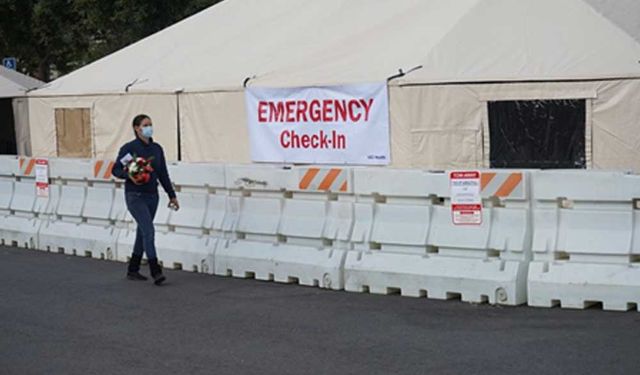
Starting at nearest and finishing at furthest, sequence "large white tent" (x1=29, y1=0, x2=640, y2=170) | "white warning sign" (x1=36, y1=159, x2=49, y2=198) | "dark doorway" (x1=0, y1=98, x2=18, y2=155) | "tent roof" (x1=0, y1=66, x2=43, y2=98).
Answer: "white warning sign" (x1=36, y1=159, x2=49, y2=198), "large white tent" (x1=29, y1=0, x2=640, y2=170), "tent roof" (x1=0, y1=66, x2=43, y2=98), "dark doorway" (x1=0, y1=98, x2=18, y2=155)

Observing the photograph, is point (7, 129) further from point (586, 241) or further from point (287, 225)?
point (586, 241)

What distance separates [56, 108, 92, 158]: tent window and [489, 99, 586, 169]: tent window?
9359 mm

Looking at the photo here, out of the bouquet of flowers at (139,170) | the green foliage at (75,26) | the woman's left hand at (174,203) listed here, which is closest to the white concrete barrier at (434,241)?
the woman's left hand at (174,203)

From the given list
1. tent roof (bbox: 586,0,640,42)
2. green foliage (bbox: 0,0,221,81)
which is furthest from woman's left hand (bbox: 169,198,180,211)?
green foliage (bbox: 0,0,221,81)

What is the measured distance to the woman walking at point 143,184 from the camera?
12.5 meters

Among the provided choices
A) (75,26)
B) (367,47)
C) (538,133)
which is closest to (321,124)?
(367,47)

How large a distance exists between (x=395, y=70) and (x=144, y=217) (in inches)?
254

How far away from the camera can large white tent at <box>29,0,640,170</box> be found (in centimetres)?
1661

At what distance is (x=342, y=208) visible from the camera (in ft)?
39.2

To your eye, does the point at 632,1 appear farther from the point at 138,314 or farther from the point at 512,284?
the point at 138,314

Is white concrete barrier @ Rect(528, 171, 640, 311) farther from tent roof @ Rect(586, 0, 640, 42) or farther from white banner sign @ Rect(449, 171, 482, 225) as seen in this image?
tent roof @ Rect(586, 0, 640, 42)

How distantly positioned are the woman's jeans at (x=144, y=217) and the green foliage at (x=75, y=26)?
750 inches

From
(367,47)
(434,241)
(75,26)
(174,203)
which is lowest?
(434,241)

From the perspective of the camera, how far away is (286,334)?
9.62m
